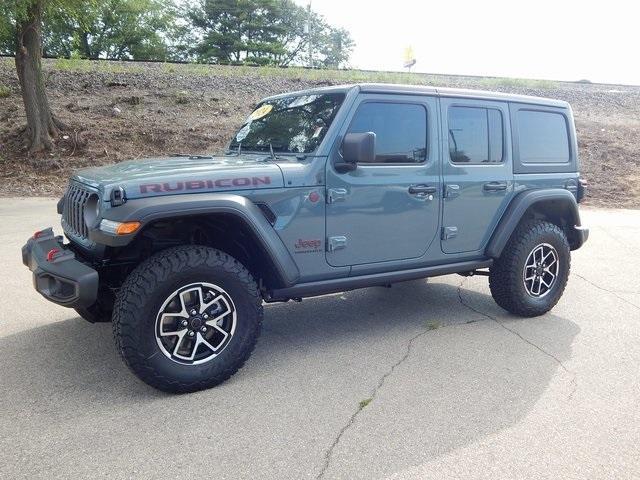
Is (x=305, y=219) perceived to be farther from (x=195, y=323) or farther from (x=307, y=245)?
(x=195, y=323)

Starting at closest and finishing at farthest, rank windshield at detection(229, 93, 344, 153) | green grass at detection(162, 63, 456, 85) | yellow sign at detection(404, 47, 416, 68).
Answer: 1. windshield at detection(229, 93, 344, 153)
2. green grass at detection(162, 63, 456, 85)
3. yellow sign at detection(404, 47, 416, 68)

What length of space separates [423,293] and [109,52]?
3772 centimetres

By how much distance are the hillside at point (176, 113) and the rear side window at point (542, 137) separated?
840cm

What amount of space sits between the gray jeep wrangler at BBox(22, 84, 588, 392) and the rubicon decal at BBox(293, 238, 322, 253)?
1cm

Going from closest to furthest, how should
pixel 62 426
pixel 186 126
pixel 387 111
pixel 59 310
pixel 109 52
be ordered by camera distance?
pixel 62 426, pixel 387 111, pixel 59 310, pixel 186 126, pixel 109 52

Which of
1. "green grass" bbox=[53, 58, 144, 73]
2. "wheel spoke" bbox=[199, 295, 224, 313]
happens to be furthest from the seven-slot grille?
"green grass" bbox=[53, 58, 144, 73]

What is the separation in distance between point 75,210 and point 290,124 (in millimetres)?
1618

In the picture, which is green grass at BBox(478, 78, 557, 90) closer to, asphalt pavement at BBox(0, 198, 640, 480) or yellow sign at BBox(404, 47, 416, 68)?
yellow sign at BBox(404, 47, 416, 68)

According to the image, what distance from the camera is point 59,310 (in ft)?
15.4

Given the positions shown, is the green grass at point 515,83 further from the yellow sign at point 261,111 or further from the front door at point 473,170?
the yellow sign at point 261,111

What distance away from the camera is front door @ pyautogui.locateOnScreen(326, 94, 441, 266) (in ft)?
12.4

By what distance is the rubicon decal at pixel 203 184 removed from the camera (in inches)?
124

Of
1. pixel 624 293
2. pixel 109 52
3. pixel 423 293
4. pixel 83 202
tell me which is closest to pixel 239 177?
pixel 83 202

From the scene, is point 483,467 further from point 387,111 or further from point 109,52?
point 109,52
